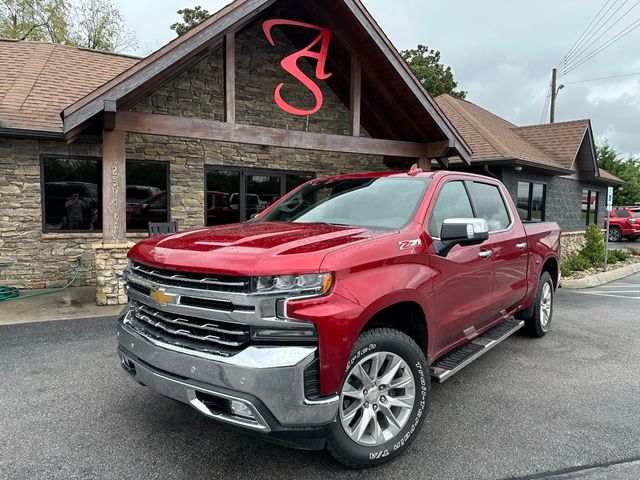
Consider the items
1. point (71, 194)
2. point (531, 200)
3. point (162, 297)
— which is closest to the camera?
point (162, 297)

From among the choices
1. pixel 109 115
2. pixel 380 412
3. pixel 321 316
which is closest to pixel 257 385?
pixel 321 316

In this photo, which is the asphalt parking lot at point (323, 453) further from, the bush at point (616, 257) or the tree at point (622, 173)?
the tree at point (622, 173)

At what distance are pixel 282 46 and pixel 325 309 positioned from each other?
10124 mm

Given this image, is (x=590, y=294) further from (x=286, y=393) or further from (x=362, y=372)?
(x=286, y=393)

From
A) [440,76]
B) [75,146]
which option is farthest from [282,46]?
[440,76]

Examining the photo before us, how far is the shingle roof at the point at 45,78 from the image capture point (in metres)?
8.55

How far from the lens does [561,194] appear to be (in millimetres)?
15656

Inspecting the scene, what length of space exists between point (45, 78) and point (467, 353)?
34.7 feet

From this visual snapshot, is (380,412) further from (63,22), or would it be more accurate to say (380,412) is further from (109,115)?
(63,22)

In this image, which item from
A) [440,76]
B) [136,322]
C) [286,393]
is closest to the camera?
[286,393]

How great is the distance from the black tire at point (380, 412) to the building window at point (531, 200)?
11.7m

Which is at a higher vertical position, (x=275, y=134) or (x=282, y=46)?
(x=282, y=46)

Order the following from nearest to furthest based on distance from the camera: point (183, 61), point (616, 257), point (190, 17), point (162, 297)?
point (162, 297) < point (183, 61) < point (616, 257) < point (190, 17)

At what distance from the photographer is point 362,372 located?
2.77 meters
